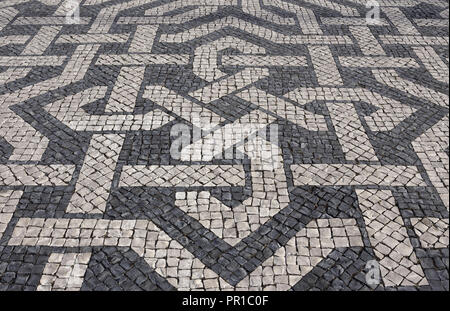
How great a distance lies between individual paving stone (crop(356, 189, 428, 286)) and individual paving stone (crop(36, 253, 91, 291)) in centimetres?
313

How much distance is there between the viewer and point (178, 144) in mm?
6789

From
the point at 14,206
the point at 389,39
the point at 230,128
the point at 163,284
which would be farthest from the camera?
the point at 389,39

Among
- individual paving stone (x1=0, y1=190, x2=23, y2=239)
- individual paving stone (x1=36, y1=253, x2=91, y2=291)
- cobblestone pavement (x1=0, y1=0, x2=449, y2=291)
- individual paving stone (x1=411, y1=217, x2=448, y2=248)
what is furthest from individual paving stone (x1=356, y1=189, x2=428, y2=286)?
individual paving stone (x1=0, y1=190, x2=23, y2=239)

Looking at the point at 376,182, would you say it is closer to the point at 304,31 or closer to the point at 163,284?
the point at 163,284

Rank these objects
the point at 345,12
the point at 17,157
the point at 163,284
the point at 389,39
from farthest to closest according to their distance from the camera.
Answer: the point at 345,12 < the point at 389,39 < the point at 17,157 < the point at 163,284

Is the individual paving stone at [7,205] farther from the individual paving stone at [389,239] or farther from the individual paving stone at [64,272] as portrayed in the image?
the individual paving stone at [389,239]

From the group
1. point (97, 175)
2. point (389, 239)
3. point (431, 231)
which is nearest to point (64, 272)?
point (97, 175)

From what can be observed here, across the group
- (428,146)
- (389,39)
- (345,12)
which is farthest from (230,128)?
(345,12)

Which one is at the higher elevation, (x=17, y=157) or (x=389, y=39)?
(x=389, y=39)

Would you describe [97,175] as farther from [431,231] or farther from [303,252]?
[431,231]

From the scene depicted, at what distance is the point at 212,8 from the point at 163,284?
26.7 ft

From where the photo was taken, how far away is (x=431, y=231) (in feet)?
17.8

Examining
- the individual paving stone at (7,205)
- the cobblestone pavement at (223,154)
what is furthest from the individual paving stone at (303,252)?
the individual paving stone at (7,205)

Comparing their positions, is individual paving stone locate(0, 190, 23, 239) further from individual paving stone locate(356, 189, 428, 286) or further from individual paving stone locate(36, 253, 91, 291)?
individual paving stone locate(356, 189, 428, 286)
